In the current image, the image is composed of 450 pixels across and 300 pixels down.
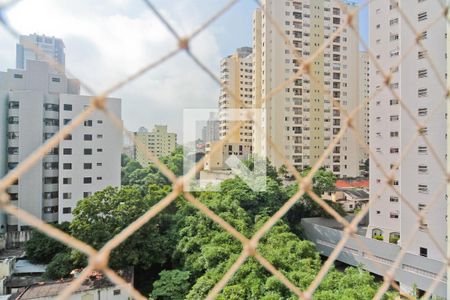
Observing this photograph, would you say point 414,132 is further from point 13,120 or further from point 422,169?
point 13,120

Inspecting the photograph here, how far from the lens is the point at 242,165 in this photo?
559 centimetres

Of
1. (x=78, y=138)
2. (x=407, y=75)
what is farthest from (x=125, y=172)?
(x=407, y=75)

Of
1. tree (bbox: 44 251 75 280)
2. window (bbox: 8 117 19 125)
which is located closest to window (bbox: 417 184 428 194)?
tree (bbox: 44 251 75 280)

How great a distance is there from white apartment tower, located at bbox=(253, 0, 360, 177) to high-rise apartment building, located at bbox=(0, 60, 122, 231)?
3949 millimetres

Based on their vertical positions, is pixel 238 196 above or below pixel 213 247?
above

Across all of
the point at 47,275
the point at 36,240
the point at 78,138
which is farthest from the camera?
the point at 78,138

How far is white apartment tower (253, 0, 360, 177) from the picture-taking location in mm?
8148

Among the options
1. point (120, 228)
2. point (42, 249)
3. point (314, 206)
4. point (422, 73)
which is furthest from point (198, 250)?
point (422, 73)

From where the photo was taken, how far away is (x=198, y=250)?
363 cm

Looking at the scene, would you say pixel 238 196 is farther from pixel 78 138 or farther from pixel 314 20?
pixel 314 20

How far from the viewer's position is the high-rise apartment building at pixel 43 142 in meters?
5.36

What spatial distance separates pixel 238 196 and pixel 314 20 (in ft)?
19.6

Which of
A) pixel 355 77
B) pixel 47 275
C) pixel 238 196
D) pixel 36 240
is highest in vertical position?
pixel 355 77

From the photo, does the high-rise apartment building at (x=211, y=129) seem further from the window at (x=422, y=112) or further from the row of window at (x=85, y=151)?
the window at (x=422, y=112)
